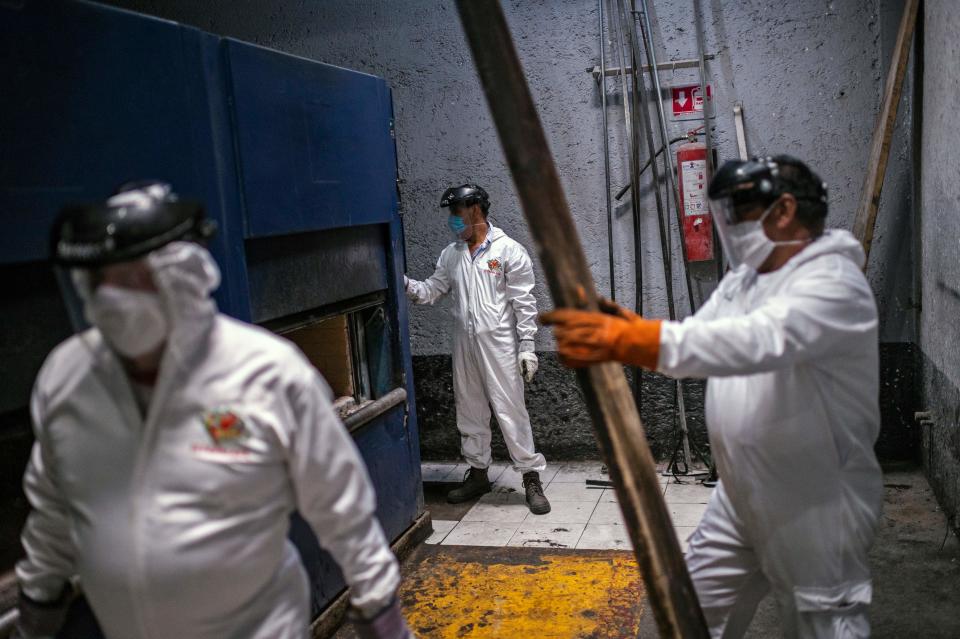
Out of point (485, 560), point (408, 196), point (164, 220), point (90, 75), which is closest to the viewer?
point (164, 220)

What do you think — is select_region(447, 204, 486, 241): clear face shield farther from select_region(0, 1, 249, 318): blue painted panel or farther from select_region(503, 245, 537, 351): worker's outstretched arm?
select_region(0, 1, 249, 318): blue painted panel

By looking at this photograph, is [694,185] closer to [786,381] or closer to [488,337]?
[488,337]

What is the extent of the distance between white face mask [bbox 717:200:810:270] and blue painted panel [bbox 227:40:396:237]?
1.76m

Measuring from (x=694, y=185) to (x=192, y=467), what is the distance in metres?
4.52

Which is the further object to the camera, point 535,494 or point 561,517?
point 535,494

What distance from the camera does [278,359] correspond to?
5.93 ft

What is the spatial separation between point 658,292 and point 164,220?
4.63m

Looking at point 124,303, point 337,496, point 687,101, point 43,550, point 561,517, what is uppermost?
point 687,101

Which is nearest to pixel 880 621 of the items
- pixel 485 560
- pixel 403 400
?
pixel 485 560

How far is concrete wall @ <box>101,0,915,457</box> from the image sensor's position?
546 cm

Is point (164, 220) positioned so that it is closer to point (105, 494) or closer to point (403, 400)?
point (105, 494)

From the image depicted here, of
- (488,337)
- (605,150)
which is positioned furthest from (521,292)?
(605,150)

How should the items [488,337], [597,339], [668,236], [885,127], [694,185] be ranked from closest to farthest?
[597,339], [885,127], [488,337], [694,185], [668,236]

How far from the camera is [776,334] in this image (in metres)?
2.21
